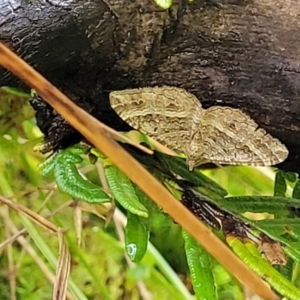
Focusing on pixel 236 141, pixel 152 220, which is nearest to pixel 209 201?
pixel 236 141

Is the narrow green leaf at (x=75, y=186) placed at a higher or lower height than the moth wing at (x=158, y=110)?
lower

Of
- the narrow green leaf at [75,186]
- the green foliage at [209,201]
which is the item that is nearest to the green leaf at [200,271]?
the green foliage at [209,201]

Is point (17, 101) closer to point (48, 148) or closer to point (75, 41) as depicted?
point (48, 148)

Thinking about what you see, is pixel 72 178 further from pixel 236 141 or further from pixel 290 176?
pixel 290 176

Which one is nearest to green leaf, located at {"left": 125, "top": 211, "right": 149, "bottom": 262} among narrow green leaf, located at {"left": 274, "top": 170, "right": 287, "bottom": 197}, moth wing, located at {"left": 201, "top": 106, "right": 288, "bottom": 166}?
moth wing, located at {"left": 201, "top": 106, "right": 288, "bottom": 166}

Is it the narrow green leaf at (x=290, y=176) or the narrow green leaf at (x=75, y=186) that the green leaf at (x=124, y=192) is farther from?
the narrow green leaf at (x=290, y=176)

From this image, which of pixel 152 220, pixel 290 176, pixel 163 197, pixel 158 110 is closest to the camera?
pixel 163 197

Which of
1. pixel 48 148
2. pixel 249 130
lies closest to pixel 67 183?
pixel 48 148
